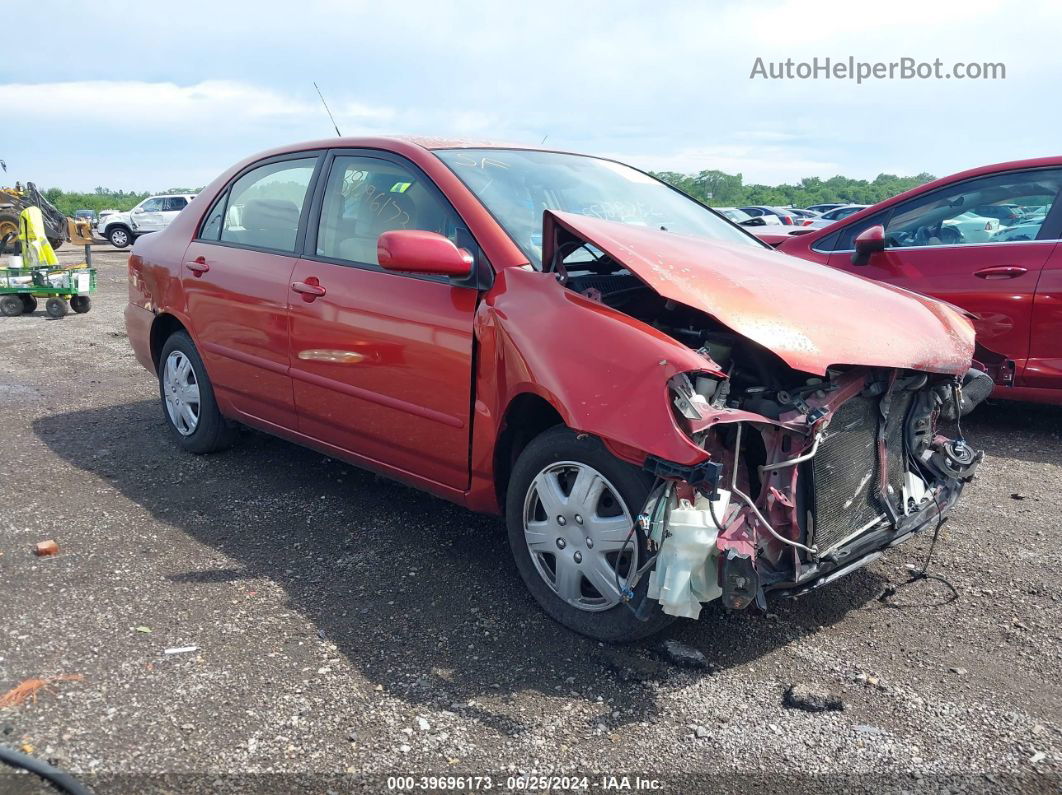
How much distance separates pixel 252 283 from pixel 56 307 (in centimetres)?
908

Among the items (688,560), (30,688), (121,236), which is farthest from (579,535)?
(121,236)

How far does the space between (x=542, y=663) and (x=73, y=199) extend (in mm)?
78967

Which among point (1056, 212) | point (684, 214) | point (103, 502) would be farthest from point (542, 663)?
point (1056, 212)

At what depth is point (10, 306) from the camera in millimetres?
12352

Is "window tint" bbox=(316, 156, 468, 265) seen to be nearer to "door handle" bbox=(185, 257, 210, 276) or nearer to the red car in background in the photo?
"door handle" bbox=(185, 257, 210, 276)

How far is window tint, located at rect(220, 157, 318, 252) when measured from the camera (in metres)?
4.30

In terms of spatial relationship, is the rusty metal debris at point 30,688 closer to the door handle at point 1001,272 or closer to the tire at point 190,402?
the tire at point 190,402

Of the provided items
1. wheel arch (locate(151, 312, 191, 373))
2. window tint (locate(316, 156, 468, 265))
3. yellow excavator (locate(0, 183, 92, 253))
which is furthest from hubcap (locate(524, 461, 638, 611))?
yellow excavator (locate(0, 183, 92, 253))

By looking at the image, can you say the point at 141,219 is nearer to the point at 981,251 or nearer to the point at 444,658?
the point at 981,251

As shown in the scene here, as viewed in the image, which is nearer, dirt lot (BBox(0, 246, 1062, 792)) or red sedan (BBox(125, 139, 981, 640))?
dirt lot (BBox(0, 246, 1062, 792))

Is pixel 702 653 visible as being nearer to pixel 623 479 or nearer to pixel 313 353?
pixel 623 479

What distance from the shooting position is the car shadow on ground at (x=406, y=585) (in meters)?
2.84

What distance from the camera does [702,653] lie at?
2.99 metres

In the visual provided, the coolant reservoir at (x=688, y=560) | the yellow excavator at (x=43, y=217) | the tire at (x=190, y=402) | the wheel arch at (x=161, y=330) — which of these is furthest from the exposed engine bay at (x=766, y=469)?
the yellow excavator at (x=43, y=217)
